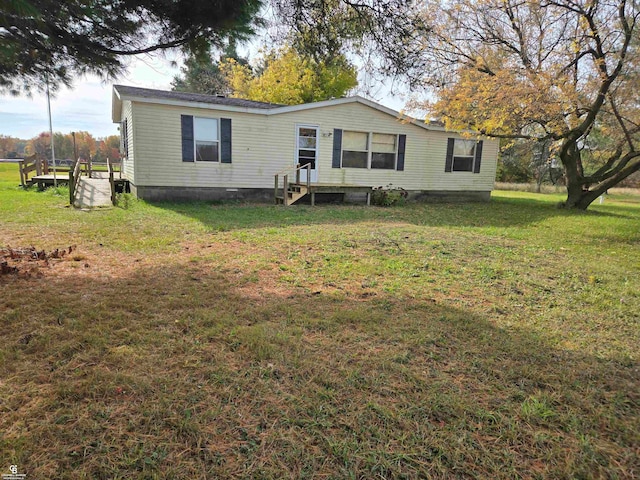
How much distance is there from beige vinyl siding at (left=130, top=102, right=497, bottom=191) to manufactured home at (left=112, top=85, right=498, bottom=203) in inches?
1.2

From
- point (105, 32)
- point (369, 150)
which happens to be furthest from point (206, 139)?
point (105, 32)

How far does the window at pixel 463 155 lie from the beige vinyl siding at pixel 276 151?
271 millimetres

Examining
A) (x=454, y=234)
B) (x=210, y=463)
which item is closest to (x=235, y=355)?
(x=210, y=463)

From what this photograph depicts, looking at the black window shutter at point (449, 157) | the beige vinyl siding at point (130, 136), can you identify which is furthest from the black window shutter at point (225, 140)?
the black window shutter at point (449, 157)

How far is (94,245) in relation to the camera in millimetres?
5754

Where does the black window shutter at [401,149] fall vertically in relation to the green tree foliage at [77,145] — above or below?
below

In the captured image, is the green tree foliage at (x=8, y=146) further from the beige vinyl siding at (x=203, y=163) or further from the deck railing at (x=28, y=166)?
the beige vinyl siding at (x=203, y=163)

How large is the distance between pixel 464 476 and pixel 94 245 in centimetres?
591

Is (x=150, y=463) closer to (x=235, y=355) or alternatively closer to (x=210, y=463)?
(x=210, y=463)

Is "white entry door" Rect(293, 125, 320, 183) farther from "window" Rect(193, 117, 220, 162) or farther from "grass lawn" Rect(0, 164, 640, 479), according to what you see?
"grass lawn" Rect(0, 164, 640, 479)

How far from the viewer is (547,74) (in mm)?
9891

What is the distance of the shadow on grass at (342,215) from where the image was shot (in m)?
8.55

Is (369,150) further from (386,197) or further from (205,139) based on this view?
(205,139)

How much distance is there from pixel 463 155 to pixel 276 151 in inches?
310
